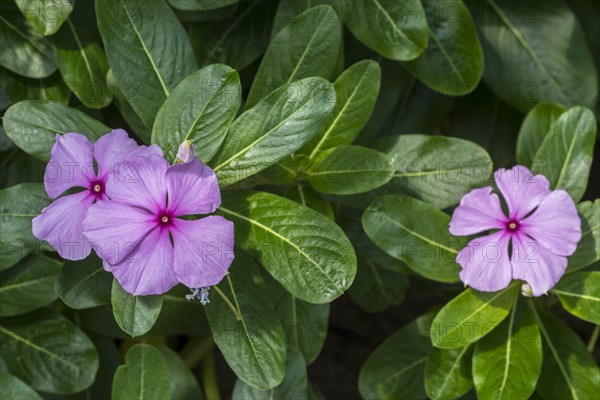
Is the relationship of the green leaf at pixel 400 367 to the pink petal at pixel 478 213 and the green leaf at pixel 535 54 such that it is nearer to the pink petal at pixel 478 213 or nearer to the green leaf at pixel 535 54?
the pink petal at pixel 478 213

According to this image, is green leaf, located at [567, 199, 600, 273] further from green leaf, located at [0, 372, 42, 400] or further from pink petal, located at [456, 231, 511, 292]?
green leaf, located at [0, 372, 42, 400]

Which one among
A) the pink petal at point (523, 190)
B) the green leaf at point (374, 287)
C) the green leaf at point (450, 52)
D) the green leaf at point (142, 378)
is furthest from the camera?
the green leaf at point (374, 287)

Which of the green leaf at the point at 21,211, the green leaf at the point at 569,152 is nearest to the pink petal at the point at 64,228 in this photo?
the green leaf at the point at 21,211

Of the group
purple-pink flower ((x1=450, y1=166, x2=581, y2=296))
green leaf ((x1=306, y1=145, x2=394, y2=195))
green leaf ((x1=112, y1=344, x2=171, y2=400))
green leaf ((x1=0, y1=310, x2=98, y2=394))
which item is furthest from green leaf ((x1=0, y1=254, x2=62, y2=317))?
purple-pink flower ((x1=450, y1=166, x2=581, y2=296))

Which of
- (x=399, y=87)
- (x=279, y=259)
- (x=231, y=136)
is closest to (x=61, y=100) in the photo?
(x=231, y=136)

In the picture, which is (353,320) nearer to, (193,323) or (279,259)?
(193,323)
